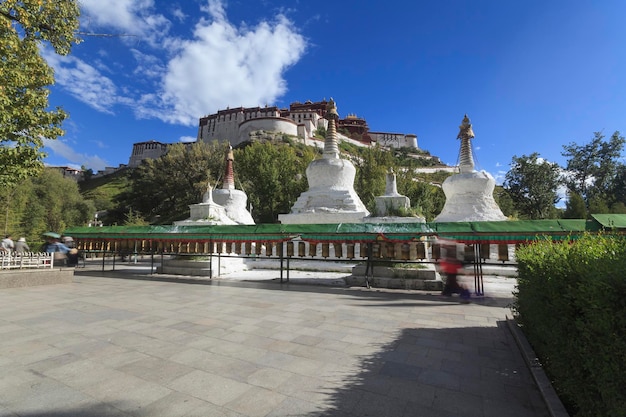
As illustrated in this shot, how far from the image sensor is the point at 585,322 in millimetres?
2412

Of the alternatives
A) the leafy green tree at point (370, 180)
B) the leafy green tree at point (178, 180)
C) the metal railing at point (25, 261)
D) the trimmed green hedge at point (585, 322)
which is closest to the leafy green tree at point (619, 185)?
the leafy green tree at point (370, 180)

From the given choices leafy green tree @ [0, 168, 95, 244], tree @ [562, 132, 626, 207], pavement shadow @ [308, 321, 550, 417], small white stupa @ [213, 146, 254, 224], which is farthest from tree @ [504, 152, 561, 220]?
leafy green tree @ [0, 168, 95, 244]

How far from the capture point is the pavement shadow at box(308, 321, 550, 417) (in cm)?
286

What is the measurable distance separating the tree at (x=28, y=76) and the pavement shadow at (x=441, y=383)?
36.6 feet

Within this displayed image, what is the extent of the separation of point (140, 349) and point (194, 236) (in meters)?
8.00

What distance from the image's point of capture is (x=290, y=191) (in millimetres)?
38000

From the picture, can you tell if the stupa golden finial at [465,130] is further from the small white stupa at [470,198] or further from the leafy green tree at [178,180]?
the leafy green tree at [178,180]

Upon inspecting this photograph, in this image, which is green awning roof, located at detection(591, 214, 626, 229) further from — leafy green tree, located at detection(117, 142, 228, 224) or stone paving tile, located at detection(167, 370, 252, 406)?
leafy green tree, located at detection(117, 142, 228, 224)

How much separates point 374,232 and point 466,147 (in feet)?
51.2

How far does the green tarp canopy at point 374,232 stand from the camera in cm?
824

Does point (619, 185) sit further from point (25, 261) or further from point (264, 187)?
point (25, 261)

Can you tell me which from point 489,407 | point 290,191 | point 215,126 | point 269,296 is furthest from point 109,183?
point 489,407

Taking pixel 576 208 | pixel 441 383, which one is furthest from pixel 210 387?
pixel 576 208

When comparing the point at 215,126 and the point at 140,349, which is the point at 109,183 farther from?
the point at 140,349
